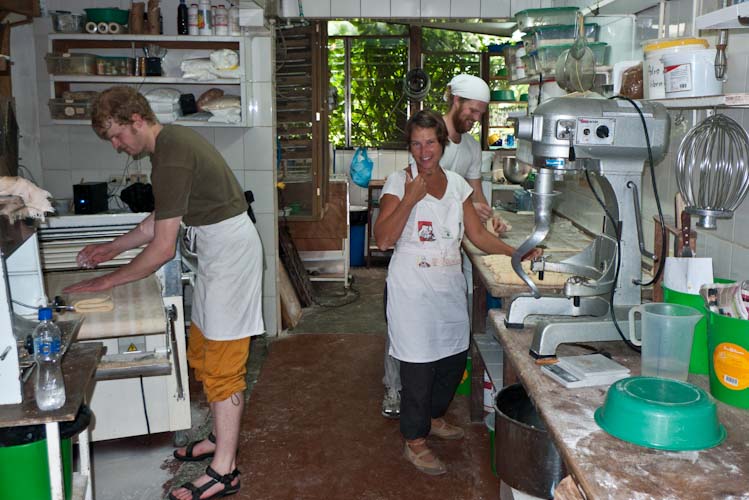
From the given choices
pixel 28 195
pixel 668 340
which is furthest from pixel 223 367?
pixel 668 340

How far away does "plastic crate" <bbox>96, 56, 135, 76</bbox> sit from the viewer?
4.35 m

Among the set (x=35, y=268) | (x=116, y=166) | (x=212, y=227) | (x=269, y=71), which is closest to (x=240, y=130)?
(x=269, y=71)

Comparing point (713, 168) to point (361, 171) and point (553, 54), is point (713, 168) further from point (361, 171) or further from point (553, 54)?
point (361, 171)

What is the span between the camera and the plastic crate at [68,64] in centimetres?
429

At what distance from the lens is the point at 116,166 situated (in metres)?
4.69

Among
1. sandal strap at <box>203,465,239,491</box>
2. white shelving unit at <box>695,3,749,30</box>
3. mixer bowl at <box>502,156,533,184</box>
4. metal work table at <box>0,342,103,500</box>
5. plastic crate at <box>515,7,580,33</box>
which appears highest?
plastic crate at <box>515,7,580,33</box>

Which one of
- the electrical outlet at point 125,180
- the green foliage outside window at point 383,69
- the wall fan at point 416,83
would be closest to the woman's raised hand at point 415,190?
the electrical outlet at point 125,180

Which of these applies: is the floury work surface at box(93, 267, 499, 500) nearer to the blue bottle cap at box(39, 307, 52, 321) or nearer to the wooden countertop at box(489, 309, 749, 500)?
the blue bottle cap at box(39, 307, 52, 321)

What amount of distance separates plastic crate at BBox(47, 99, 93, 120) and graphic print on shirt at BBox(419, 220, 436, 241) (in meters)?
2.63

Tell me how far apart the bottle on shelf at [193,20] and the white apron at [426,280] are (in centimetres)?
219

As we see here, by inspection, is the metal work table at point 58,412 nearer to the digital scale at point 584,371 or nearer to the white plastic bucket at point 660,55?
the digital scale at point 584,371

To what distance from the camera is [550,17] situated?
12.4ft

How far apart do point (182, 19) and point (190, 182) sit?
2223 millimetres

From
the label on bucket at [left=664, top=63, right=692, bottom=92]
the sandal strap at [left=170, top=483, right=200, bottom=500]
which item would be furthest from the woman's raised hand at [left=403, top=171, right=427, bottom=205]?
the sandal strap at [left=170, top=483, right=200, bottom=500]
